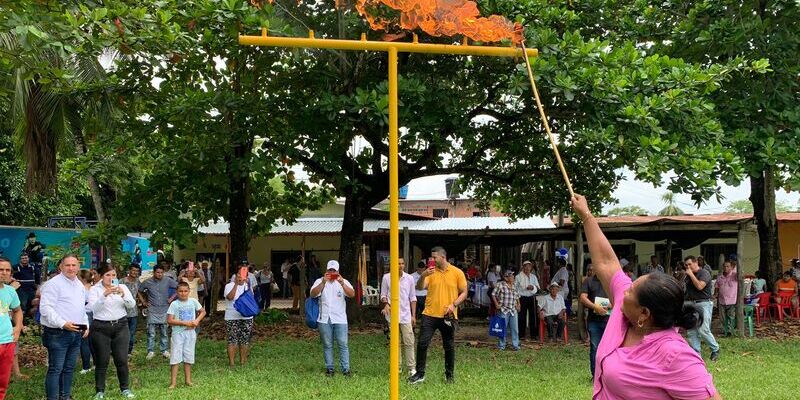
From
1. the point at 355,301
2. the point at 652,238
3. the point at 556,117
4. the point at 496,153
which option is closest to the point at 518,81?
the point at 556,117

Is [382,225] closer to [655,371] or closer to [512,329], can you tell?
[512,329]

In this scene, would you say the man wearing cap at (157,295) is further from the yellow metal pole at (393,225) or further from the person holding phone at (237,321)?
the yellow metal pole at (393,225)

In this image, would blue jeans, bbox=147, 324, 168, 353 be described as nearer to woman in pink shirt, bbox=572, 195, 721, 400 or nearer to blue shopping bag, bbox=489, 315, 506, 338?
blue shopping bag, bbox=489, 315, 506, 338

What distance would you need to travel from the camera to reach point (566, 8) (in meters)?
12.7

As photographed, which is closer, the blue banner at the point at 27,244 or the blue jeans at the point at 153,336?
the blue jeans at the point at 153,336

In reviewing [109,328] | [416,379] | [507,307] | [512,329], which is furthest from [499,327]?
[109,328]

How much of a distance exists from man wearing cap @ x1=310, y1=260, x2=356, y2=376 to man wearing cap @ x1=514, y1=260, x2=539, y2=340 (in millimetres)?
5366

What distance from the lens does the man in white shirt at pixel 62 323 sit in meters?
8.15

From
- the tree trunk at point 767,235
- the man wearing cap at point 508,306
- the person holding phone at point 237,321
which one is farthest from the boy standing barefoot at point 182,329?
the tree trunk at point 767,235

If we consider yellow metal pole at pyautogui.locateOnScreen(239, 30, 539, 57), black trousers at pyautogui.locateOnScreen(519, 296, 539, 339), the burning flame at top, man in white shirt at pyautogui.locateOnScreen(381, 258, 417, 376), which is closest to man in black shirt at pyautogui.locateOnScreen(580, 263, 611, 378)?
man in white shirt at pyautogui.locateOnScreen(381, 258, 417, 376)

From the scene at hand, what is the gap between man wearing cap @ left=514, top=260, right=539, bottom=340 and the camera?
15227 mm

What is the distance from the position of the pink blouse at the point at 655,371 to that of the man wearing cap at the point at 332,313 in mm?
7963

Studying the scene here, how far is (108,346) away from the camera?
9031mm

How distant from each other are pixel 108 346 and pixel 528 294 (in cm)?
877
